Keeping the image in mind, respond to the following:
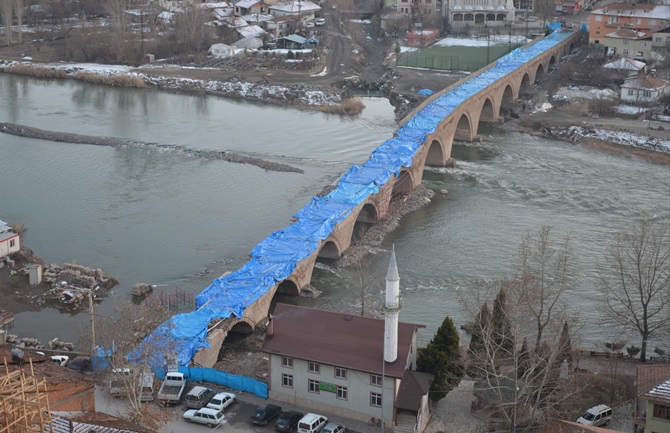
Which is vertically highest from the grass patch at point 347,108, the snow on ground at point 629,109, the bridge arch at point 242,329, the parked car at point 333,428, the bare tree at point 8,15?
the bare tree at point 8,15

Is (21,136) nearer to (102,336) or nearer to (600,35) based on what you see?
(102,336)

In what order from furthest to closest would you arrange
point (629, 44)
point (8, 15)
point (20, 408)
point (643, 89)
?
point (8, 15)
point (629, 44)
point (643, 89)
point (20, 408)

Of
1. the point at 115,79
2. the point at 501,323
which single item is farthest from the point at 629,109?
the point at 501,323

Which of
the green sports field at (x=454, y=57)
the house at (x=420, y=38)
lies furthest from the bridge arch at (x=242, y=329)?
the house at (x=420, y=38)

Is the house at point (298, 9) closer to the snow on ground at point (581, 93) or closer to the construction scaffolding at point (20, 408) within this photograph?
the snow on ground at point (581, 93)

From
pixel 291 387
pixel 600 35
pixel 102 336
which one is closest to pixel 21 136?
pixel 102 336

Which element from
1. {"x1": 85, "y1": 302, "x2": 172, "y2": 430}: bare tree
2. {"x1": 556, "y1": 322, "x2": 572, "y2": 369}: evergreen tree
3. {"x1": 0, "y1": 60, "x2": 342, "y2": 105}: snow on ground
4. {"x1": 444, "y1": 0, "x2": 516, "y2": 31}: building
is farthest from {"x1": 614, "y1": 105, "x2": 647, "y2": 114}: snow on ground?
{"x1": 85, "y1": 302, "x2": 172, "y2": 430}: bare tree

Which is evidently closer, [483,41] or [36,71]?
[36,71]

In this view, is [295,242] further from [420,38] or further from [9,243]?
[420,38]
